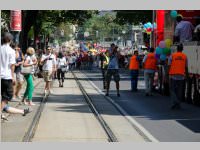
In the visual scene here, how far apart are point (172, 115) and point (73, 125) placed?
130 inches

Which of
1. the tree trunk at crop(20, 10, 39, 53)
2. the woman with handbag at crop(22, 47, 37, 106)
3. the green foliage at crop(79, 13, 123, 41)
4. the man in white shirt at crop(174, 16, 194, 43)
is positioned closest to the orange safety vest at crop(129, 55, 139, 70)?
the man in white shirt at crop(174, 16, 194, 43)

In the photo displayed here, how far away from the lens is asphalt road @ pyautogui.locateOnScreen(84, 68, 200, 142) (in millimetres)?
12438

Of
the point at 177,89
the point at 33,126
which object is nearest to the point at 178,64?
the point at 177,89

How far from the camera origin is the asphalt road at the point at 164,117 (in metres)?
12.4

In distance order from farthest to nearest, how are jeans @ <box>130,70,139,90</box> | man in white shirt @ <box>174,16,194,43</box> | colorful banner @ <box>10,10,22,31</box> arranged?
1. jeans @ <box>130,70,139,90</box>
2. colorful banner @ <box>10,10,22,31</box>
3. man in white shirt @ <box>174,16,194,43</box>

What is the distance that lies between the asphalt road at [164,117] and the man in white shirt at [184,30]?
2.04m

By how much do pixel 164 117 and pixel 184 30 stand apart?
575 cm

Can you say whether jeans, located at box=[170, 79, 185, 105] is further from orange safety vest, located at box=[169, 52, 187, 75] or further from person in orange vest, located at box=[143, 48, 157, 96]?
person in orange vest, located at box=[143, 48, 157, 96]

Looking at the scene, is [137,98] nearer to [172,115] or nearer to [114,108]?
[114,108]

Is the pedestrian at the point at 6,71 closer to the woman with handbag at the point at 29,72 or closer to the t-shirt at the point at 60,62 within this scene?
the woman with handbag at the point at 29,72

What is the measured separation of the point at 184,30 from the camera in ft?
69.2

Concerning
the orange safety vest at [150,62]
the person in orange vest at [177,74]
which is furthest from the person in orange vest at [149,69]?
the person in orange vest at [177,74]

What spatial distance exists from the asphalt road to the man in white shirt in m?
2.04

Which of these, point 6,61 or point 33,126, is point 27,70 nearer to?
point 33,126
